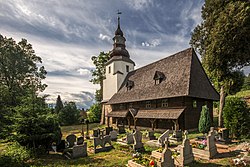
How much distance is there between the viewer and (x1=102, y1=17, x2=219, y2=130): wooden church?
62.5 feet

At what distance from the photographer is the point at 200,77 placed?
70.2 ft

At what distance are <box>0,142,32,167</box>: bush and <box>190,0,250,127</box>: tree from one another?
61.2ft

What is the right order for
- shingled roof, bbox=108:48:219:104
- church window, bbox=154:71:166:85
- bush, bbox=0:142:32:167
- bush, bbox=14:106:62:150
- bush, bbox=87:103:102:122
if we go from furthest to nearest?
1. bush, bbox=87:103:102:122
2. church window, bbox=154:71:166:85
3. shingled roof, bbox=108:48:219:104
4. bush, bbox=14:106:62:150
5. bush, bbox=0:142:32:167

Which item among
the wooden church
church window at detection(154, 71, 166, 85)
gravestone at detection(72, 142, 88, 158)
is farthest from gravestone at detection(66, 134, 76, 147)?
church window at detection(154, 71, 166, 85)

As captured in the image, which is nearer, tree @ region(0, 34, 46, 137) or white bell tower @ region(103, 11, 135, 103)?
tree @ region(0, 34, 46, 137)

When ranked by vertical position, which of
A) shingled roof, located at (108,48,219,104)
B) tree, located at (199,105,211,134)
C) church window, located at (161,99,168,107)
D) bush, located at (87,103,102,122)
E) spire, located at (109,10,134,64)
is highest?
spire, located at (109,10,134,64)

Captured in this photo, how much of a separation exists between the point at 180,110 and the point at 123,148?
865 centimetres

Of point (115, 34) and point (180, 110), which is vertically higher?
point (115, 34)

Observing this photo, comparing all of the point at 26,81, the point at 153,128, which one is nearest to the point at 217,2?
the point at 153,128

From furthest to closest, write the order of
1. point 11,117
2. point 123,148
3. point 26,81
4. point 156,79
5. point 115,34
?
point 115,34 → point 26,81 → point 156,79 → point 123,148 → point 11,117

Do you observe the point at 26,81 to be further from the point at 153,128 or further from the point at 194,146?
the point at 194,146

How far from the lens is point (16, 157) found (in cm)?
909

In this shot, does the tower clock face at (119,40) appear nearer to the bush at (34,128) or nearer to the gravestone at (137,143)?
the bush at (34,128)

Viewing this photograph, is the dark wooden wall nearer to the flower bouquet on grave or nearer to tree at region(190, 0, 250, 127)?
tree at region(190, 0, 250, 127)
